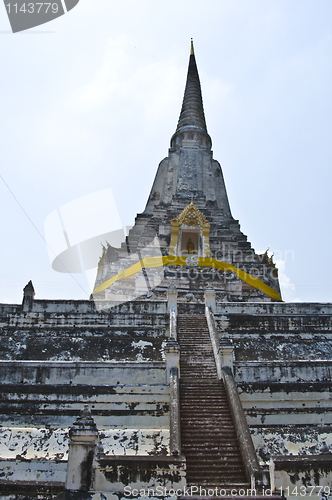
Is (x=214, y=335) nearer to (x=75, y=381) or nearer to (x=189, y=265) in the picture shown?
(x=75, y=381)

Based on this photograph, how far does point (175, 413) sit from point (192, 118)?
32.1m

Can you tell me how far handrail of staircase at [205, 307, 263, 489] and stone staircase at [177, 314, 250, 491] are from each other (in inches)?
6.8

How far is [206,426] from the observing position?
9.35 metres

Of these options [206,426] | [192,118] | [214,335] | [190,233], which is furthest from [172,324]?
[192,118]

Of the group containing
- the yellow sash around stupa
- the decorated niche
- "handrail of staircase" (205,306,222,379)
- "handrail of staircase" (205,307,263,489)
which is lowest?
"handrail of staircase" (205,307,263,489)

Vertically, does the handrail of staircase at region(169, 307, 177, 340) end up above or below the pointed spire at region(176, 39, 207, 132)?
below

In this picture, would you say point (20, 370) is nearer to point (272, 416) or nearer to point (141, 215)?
point (272, 416)

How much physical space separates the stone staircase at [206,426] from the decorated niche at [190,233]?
39.8ft

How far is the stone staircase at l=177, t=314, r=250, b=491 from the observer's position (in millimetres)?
8109

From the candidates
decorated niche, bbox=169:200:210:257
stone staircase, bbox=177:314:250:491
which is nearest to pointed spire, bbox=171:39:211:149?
decorated niche, bbox=169:200:210:257

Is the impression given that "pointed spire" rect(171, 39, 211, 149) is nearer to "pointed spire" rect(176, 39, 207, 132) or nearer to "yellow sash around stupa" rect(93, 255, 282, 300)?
"pointed spire" rect(176, 39, 207, 132)

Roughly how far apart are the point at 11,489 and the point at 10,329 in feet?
25.2

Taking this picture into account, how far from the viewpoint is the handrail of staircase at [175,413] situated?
27.0ft

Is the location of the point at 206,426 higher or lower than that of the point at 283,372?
lower
